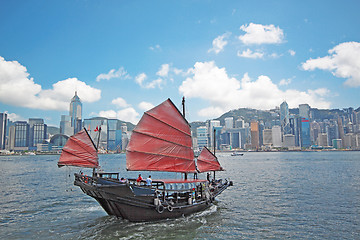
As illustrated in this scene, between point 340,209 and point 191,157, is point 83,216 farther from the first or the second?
point 340,209

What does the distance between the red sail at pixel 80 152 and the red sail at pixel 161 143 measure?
4.54 m

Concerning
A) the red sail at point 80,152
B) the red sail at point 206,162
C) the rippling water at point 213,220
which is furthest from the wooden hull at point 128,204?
the red sail at point 206,162

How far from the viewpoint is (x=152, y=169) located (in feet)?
69.7

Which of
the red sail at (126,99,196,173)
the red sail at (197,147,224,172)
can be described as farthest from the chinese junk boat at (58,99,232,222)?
the red sail at (197,147,224,172)

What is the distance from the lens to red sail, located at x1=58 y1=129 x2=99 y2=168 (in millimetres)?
23656

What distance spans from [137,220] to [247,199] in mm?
13755

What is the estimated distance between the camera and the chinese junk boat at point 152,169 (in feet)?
57.4

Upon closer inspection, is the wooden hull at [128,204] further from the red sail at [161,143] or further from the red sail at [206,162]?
the red sail at [206,162]

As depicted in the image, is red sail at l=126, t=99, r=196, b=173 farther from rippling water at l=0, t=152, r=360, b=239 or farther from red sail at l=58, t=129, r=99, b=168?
red sail at l=58, t=129, r=99, b=168

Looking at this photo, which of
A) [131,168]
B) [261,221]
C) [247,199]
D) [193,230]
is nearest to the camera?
[193,230]

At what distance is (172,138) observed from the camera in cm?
2234

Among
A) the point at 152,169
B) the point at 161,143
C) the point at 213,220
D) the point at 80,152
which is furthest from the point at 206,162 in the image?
the point at 80,152

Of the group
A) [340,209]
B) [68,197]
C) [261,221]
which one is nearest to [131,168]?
[261,221]

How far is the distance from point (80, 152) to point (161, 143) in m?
7.58
